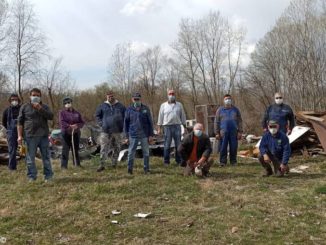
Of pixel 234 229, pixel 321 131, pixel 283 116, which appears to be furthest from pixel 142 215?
pixel 321 131

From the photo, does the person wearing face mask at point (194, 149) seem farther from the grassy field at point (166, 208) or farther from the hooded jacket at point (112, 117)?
the hooded jacket at point (112, 117)

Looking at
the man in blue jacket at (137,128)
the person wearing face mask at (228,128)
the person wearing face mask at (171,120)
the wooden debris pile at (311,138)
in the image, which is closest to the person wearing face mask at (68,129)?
the man in blue jacket at (137,128)

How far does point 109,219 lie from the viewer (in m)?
6.01

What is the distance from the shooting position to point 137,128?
9.05m

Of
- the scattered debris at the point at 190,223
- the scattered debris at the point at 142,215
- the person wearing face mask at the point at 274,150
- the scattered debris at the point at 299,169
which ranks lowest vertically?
the scattered debris at the point at 190,223

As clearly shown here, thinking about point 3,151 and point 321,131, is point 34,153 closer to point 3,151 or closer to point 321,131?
point 3,151

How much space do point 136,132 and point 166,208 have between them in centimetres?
284

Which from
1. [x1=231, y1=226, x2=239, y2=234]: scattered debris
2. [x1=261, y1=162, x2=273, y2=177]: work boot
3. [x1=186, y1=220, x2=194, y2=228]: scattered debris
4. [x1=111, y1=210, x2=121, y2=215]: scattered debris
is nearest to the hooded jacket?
[x1=261, y1=162, x2=273, y2=177]: work boot

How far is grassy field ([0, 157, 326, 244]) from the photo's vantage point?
536 centimetres

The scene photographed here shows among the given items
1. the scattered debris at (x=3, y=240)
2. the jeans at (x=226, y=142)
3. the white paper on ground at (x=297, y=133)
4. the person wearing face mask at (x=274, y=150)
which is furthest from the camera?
the white paper on ground at (x=297, y=133)

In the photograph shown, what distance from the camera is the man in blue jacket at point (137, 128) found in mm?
9062

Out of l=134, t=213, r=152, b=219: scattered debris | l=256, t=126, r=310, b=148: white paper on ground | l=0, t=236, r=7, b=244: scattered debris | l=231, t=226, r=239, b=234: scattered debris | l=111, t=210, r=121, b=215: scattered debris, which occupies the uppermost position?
l=256, t=126, r=310, b=148: white paper on ground

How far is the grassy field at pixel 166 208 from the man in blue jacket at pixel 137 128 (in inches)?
16.3

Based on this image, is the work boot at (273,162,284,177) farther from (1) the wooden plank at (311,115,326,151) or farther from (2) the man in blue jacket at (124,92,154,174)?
(1) the wooden plank at (311,115,326,151)
